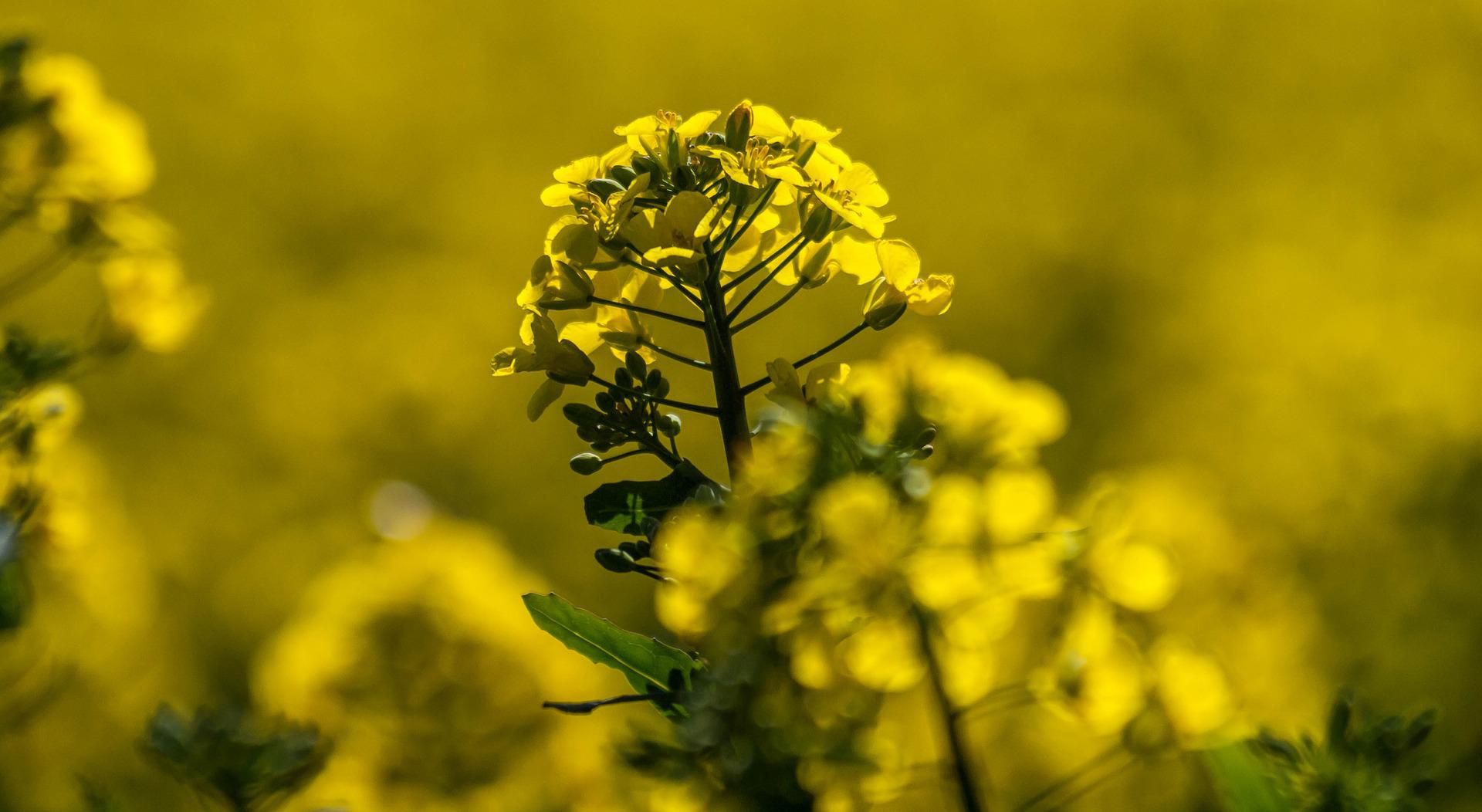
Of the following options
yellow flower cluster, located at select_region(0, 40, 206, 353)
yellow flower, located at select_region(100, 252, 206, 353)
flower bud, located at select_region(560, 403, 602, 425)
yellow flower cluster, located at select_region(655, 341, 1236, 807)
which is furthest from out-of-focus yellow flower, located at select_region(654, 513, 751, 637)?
yellow flower, located at select_region(100, 252, 206, 353)

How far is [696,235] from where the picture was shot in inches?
42.6

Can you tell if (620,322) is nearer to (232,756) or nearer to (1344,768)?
(232,756)

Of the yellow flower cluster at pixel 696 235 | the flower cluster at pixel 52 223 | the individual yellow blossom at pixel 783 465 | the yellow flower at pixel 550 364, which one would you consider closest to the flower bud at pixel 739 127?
the yellow flower cluster at pixel 696 235

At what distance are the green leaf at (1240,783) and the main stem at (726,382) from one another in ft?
1.39

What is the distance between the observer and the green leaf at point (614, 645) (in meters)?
1.04

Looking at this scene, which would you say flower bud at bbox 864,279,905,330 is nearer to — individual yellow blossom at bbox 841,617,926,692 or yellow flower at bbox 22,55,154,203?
individual yellow blossom at bbox 841,617,926,692

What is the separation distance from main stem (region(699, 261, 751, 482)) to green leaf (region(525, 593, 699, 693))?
149 mm

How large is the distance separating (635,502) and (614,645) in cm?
11

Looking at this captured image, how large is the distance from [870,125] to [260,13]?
3.63 m

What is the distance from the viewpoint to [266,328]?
20.8 ft

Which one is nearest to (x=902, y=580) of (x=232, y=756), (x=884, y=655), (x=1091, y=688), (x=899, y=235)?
(x=884, y=655)

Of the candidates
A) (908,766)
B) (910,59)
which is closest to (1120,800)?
(908,766)

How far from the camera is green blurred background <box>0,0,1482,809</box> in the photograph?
4.28m

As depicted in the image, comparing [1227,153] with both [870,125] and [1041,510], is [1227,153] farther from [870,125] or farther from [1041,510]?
[1041,510]
